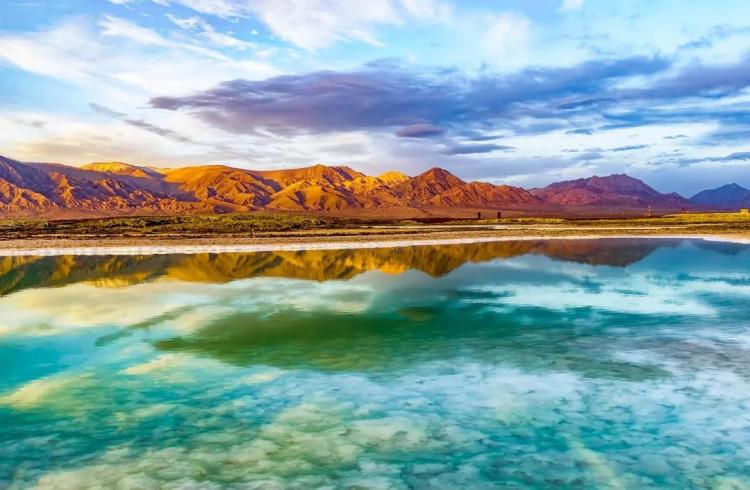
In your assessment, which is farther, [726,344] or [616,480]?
[726,344]

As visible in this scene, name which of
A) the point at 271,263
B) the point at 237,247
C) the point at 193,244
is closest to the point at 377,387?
the point at 271,263

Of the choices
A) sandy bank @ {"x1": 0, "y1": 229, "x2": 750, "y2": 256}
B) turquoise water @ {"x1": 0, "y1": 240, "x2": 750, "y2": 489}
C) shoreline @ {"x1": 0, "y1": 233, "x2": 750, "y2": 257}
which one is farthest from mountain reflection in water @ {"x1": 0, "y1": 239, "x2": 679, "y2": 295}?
turquoise water @ {"x1": 0, "y1": 240, "x2": 750, "y2": 489}

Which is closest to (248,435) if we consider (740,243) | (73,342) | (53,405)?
(53,405)

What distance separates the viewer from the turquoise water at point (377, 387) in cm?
763

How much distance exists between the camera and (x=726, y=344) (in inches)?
529

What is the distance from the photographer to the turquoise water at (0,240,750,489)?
763 centimetres

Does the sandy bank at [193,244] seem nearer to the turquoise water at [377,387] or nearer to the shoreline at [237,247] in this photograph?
the shoreline at [237,247]

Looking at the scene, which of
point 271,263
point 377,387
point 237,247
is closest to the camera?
point 377,387

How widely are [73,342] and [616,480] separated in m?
12.3

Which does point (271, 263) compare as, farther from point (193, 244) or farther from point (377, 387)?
point (377, 387)

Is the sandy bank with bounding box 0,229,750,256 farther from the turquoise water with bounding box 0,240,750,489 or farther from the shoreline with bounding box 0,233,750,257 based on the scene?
the turquoise water with bounding box 0,240,750,489

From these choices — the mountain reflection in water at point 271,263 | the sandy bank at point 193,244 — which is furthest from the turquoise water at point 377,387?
the sandy bank at point 193,244

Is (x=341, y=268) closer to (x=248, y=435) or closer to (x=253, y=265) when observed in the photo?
(x=253, y=265)

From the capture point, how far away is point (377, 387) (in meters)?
10.8
